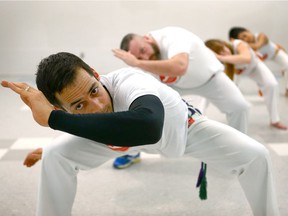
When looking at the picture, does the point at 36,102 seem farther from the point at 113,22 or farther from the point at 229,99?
the point at 113,22

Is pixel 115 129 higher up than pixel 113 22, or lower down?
higher up

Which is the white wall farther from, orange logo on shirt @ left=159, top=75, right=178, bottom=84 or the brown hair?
orange logo on shirt @ left=159, top=75, right=178, bottom=84

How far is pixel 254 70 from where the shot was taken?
8.02ft

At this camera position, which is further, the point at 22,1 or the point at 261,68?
the point at 22,1

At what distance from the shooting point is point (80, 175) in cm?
169

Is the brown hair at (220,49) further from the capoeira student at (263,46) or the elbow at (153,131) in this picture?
the elbow at (153,131)

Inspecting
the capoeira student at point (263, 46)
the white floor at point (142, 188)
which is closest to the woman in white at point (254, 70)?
the white floor at point (142, 188)

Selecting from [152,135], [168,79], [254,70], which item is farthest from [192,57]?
[152,135]

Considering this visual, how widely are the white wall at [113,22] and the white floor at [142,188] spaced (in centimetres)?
205

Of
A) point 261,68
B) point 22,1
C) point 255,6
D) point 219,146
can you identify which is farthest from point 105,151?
point 255,6

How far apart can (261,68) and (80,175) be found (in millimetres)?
1559

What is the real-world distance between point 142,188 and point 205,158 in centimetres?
48

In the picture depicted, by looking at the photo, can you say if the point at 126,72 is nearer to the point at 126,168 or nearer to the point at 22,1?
the point at 126,168

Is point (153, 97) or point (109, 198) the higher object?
point (153, 97)
